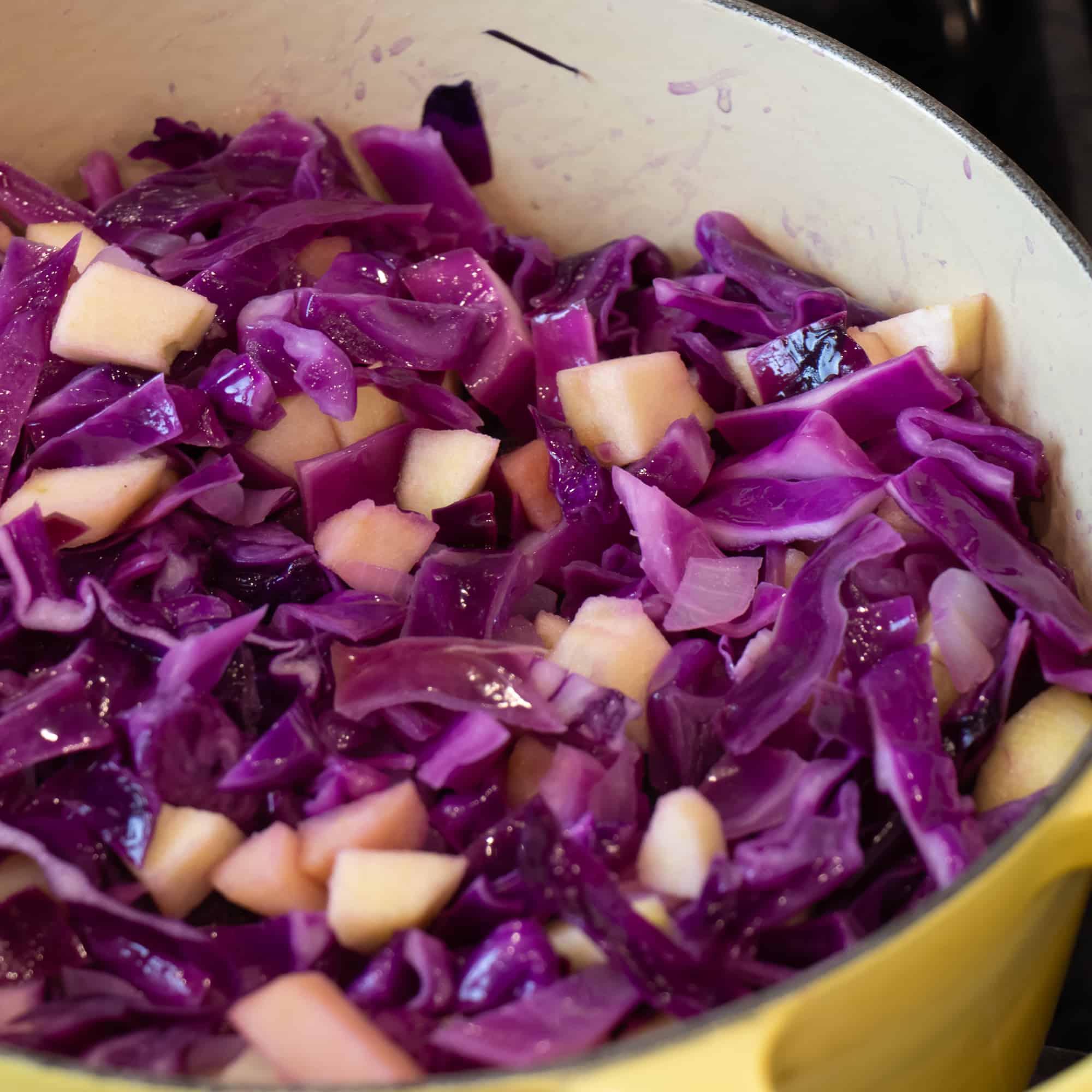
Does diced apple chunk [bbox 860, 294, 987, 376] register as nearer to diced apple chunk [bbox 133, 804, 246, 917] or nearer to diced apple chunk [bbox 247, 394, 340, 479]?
diced apple chunk [bbox 247, 394, 340, 479]

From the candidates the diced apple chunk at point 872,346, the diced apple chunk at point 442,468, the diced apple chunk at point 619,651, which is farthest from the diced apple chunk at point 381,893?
the diced apple chunk at point 872,346

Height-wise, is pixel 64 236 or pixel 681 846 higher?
pixel 64 236

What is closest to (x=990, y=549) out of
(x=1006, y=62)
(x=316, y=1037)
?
(x=316, y=1037)

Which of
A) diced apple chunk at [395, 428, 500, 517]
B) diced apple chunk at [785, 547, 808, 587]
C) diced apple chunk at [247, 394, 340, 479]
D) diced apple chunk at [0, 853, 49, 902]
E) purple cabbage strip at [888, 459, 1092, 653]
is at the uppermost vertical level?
diced apple chunk at [247, 394, 340, 479]

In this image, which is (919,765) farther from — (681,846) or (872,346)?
(872,346)

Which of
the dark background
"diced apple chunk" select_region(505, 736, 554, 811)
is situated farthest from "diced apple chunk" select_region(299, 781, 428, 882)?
the dark background

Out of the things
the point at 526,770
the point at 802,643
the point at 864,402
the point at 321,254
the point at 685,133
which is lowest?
the point at 526,770
